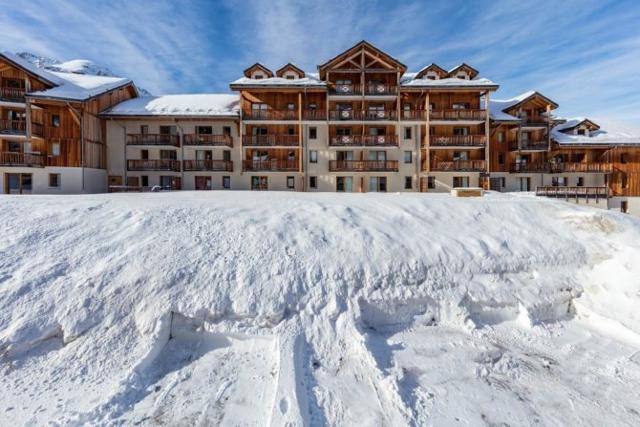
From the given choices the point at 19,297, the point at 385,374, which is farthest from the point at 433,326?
the point at 19,297

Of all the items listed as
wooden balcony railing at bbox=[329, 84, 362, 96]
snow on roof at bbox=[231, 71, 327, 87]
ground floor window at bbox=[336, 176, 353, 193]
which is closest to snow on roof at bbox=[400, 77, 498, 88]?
wooden balcony railing at bbox=[329, 84, 362, 96]

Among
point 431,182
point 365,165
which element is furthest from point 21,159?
point 431,182

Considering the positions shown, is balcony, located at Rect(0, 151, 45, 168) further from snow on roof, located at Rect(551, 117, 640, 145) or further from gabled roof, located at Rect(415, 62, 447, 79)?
snow on roof, located at Rect(551, 117, 640, 145)

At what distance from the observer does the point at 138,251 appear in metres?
7.73

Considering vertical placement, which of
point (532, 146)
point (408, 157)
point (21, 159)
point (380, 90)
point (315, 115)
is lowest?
point (21, 159)

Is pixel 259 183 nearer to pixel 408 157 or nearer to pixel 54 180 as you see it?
pixel 408 157

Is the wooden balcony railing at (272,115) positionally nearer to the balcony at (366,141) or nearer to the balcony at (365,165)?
the balcony at (366,141)

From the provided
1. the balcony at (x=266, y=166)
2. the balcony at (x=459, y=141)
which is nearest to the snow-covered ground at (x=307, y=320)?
the balcony at (x=266, y=166)

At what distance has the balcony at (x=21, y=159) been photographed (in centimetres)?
2391

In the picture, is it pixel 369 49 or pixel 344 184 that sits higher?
pixel 369 49

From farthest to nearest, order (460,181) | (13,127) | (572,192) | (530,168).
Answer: (530,168), (460,181), (572,192), (13,127)

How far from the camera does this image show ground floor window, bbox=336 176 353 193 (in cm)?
2774

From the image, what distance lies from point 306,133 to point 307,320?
2328cm

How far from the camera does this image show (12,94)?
2434 cm
